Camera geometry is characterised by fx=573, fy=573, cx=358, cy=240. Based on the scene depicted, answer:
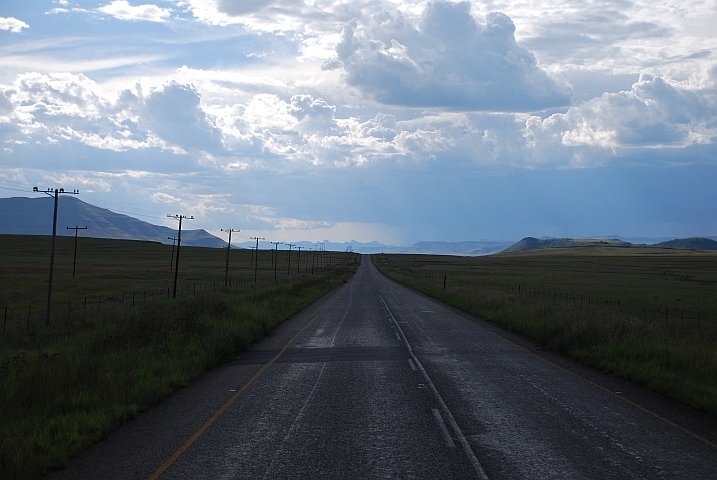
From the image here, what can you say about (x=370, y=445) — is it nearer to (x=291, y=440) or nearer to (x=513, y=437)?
(x=291, y=440)

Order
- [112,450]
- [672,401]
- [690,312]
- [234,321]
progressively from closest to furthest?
[112,450] → [672,401] → [234,321] → [690,312]

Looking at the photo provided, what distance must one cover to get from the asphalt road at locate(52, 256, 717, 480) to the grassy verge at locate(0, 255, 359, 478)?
0.43m

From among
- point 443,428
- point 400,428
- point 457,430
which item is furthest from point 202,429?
point 457,430

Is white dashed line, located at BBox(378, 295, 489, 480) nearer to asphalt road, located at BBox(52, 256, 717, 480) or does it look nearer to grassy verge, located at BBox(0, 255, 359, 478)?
asphalt road, located at BBox(52, 256, 717, 480)

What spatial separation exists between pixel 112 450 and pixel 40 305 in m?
38.9

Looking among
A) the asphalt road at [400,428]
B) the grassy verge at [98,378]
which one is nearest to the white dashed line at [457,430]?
the asphalt road at [400,428]

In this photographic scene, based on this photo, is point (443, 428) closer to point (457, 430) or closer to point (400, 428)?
point (457, 430)

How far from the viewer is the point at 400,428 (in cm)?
859

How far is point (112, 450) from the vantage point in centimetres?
770

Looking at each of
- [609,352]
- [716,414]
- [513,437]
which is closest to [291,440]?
[513,437]

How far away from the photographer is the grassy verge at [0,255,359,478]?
768 centimetres

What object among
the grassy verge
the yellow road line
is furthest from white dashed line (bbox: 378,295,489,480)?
the grassy verge

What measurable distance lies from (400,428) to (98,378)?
20.3ft

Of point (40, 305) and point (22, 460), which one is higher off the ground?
point (22, 460)
